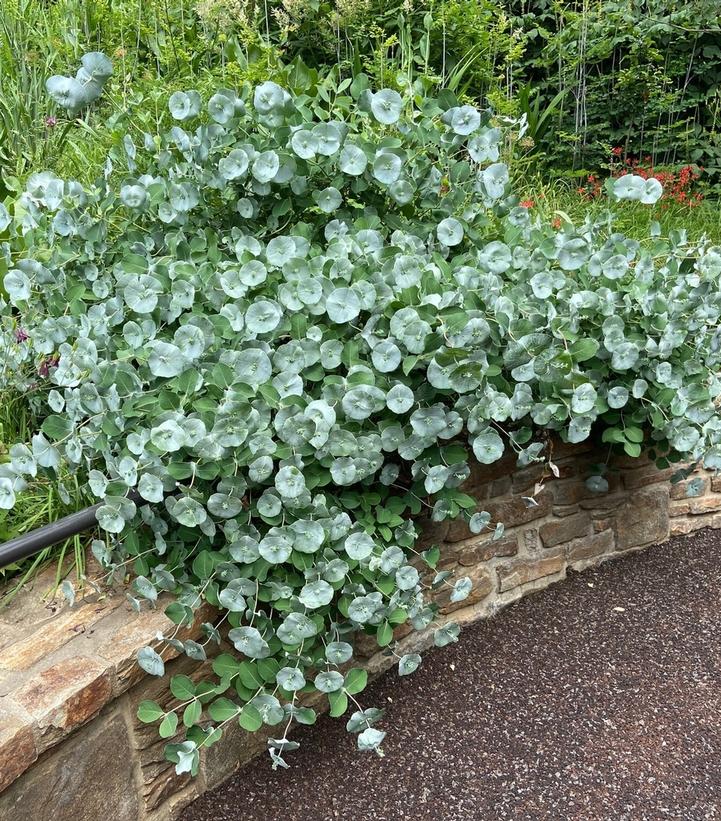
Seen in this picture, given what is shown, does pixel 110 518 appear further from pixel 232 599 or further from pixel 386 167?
pixel 386 167

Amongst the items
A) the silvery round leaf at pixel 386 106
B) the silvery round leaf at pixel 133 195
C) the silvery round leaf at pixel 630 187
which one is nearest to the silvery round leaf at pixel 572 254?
the silvery round leaf at pixel 630 187

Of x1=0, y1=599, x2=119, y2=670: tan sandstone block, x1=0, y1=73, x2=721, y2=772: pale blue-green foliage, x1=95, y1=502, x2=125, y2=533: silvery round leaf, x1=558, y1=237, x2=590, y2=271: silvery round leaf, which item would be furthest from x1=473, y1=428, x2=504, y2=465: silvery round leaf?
x1=0, y1=599, x2=119, y2=670: tan sandstone block

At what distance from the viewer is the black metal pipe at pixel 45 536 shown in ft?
5.19

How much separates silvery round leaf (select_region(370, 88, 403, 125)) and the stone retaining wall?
3.54ft

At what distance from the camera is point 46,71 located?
11.4ft

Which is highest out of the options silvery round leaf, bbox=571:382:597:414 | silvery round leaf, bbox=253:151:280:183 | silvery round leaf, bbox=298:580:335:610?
silvery round leaf, bbox=253:151:280:183

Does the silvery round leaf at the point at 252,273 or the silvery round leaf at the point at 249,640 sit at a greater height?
the silvery round leaf at the point at 252,273

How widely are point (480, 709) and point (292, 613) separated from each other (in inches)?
29.9

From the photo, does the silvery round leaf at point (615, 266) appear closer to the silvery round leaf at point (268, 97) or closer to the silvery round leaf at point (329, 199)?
the silvery round leaf at point (329, 199)

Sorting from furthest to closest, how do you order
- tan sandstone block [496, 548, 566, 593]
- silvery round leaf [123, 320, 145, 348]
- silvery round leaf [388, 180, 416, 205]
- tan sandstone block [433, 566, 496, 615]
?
tan sandstone block [496, 548, 566, 593] → tan sandstone block [433, 566, 496, 615] → silvery round leaf [388, 180, 416, 205] → silvery round leaf [123, 320, 145, 348]

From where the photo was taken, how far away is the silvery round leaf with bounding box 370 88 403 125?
2053 mm

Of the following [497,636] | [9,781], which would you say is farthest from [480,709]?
[9,781]

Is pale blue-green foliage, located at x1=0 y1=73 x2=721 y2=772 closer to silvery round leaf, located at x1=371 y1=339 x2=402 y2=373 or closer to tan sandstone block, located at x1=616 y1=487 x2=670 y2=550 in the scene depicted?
silvery round leaf, located at x1=371 y1=339 x2=402 y2=373

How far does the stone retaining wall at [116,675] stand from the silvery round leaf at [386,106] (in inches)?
42.5
